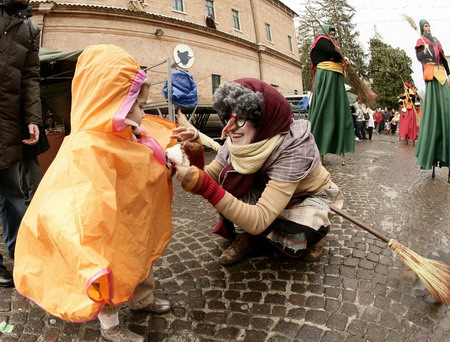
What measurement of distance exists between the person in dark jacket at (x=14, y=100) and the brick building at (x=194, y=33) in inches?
388

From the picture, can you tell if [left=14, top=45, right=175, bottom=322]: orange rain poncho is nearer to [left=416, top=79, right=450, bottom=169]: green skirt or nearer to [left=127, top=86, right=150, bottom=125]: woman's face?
[left=127, top=86, right=150, bottom=125]: woman's face

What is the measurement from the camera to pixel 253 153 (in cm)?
205

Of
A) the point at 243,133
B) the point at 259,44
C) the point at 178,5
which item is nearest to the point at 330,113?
the point at 243,133

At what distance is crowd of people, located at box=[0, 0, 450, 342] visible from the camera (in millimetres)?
1226

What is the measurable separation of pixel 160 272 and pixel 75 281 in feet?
4.01

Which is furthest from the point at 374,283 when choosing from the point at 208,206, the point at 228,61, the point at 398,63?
the point at 398,63

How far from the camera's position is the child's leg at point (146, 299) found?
177cm

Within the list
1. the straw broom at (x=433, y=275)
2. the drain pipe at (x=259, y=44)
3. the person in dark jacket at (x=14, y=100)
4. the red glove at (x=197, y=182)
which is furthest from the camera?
the drain pipe at (x=259, y=44)

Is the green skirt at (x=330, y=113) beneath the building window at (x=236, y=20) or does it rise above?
beneath

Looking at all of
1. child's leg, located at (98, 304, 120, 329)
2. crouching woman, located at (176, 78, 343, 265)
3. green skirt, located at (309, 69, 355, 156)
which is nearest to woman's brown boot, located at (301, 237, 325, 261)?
crouching woman, located at (176, 78, 343, 265)

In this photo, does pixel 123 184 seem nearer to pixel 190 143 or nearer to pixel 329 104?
pixel 190 143

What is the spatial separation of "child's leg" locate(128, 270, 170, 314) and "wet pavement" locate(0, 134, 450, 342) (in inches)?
2.0

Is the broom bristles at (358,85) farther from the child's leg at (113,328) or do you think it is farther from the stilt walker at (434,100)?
the child's leg at (113,328)

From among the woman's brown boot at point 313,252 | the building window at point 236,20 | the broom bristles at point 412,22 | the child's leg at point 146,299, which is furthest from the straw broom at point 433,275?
the building window at point 236,20
